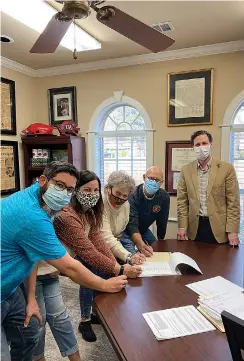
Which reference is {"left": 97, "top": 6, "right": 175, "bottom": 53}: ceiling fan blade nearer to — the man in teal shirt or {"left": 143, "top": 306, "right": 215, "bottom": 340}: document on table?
the man in teal shirt

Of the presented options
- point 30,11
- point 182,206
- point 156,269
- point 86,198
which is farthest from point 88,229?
point 30,11

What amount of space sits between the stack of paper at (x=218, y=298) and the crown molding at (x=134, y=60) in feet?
8.10

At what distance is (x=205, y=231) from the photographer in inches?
92.7

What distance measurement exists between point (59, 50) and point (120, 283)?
8.78ft

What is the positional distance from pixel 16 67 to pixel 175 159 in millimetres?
2291

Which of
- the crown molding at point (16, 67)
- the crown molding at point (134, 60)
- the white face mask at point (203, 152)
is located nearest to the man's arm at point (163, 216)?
the white face mask at point (203, 152)

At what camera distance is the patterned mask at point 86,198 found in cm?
166

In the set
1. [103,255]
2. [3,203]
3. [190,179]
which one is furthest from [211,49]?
[3,203]

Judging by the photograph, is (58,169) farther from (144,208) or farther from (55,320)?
A: (144,208)

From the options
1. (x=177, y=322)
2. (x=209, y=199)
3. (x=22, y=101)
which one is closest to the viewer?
(x=177, y=322)

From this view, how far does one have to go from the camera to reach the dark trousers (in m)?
2.33

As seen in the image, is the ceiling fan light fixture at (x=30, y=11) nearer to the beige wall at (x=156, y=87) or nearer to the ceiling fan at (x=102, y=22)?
the ceiling fan at (x=102, y=22)

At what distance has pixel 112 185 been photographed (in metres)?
1.98

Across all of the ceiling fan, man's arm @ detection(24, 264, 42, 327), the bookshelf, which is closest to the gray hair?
man's arm @ detection(24, 264, 42, 327)
